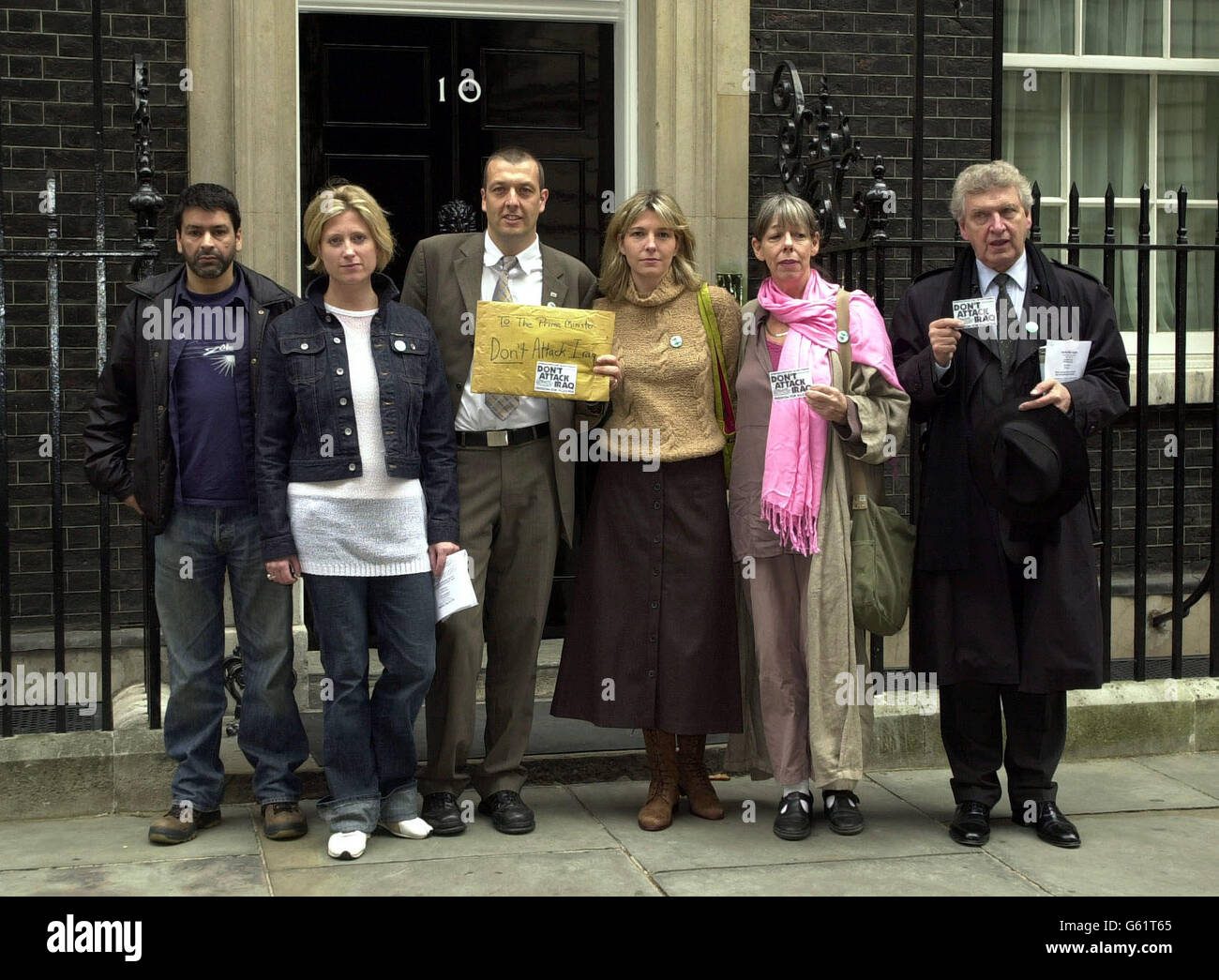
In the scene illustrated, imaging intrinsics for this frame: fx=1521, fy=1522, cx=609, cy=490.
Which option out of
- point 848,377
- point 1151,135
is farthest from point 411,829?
point 1151,135

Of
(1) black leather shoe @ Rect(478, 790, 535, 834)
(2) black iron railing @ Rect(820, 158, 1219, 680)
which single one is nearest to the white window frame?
(2) black iron railing @ Rect(820, 158, 1219, 680)

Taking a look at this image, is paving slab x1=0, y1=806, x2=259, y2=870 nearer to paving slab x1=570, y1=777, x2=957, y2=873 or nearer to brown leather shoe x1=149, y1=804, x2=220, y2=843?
brown leather shoe x1=149, y1=804, x2=220, y2=843

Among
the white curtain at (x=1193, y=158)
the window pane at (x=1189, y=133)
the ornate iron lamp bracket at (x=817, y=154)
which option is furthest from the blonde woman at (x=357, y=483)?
the window pane at (x=1189, y=133)

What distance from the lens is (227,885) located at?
4570 mm

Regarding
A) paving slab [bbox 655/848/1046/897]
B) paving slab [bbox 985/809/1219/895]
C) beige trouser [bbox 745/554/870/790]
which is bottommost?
paving slab [bbox 985/809/1219/895]

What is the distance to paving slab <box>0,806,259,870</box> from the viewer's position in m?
4.85

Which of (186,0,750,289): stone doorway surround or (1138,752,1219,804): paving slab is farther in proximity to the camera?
(186,0,750,289): stone doorway surround

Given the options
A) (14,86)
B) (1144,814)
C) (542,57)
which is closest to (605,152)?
(542,57)

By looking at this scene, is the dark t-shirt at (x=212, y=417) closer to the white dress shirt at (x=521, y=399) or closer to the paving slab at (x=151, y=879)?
the white dress shirt at (x=521, y=399)

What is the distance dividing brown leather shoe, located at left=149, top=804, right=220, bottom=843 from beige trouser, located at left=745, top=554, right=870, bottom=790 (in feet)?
6.33

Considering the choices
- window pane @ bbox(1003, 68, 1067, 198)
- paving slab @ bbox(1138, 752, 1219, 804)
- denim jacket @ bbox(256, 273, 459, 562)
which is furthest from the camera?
window pane @ bbox(1003, 68, 1067, 198)

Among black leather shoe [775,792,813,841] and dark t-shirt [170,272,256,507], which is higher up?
dark t-shirt [170,272,256,507]

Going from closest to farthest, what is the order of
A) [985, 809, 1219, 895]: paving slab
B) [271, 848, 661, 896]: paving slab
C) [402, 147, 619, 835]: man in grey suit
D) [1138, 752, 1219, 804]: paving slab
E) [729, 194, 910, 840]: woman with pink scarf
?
[271, 848, 661, 896]: paving slab
[985, 809, 1219, 895]: paving slab
[729, 194, 910, 840]: woman with pink scarf
[402, 147, 619, 835]: man in grey suit
[1138, 752, 1219, 804]: paving slab
